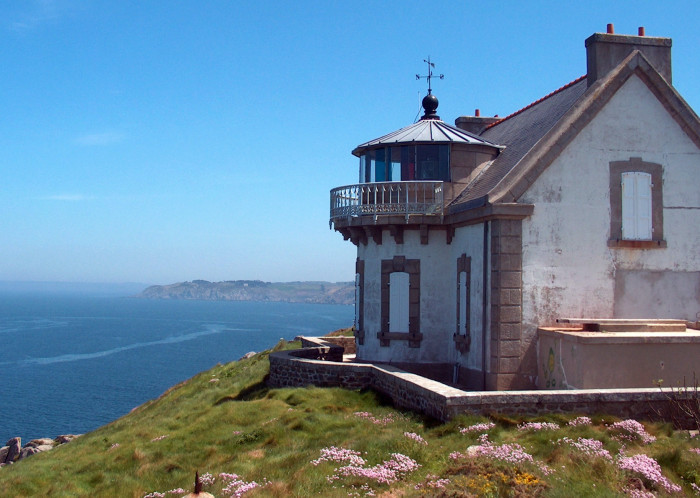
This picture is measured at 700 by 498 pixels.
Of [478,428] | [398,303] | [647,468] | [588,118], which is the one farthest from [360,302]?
[647,468]

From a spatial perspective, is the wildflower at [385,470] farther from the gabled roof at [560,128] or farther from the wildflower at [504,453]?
the gabled roof at [560,128]

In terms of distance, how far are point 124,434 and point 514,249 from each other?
11915mm

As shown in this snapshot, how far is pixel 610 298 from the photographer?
18.8m

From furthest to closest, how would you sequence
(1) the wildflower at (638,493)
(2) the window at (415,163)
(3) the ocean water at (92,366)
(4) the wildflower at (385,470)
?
(3) the ocean water at (92,366) → (2) the window at (415,163) → (4) the wildflower at (385,470) → (1) the wildflower at (638,493)

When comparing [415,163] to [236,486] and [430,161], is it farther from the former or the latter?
[236,486]

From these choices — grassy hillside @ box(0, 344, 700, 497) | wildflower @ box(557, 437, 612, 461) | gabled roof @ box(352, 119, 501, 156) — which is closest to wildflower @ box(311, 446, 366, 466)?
grassy hillside @ box(0, 344, 700, 497)

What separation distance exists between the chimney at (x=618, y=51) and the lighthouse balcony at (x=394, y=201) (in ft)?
17.7

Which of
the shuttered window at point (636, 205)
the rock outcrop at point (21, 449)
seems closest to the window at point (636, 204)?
the shuttered window at point (636, 205)

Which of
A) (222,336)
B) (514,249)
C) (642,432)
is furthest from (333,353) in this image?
(222,336)

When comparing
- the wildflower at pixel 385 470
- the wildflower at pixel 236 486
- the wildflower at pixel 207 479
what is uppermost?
the wildflower at pixel 385 470

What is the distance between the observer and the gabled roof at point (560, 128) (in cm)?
1825

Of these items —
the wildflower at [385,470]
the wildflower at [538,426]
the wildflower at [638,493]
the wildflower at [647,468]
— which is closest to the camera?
the wildflower at [638,493]

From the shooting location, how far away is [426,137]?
2214 cm

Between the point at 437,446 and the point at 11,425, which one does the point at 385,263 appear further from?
the point at 11,425
